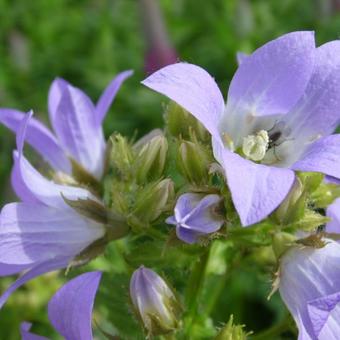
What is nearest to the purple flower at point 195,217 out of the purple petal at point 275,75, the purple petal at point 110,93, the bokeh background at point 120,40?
the purple petal at point 275,75

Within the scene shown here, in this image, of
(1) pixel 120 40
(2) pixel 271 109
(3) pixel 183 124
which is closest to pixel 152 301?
(3) pixel 183 124

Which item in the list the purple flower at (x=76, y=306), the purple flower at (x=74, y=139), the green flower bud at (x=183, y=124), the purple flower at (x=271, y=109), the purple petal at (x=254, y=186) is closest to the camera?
the purple petal at (x=254, y=186)

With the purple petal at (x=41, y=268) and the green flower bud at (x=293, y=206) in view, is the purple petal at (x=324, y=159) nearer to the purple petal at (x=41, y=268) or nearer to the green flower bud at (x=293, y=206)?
the green flower bud at (x=293, y=206)

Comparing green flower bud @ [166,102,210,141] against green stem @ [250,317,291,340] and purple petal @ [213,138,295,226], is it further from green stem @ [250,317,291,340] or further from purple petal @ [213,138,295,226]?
green stem @ [250,317,291,340]

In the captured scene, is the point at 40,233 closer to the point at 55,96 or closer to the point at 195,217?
the point at 195,217

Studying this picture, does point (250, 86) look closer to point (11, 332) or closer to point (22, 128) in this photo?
point (22, 128)

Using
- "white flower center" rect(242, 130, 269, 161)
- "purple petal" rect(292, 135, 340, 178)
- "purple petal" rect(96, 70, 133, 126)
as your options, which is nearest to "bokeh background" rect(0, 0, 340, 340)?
"purple petal" rect(96, 70, 133, 126)

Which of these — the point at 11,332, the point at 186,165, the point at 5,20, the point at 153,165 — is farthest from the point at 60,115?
the point at 5,20
